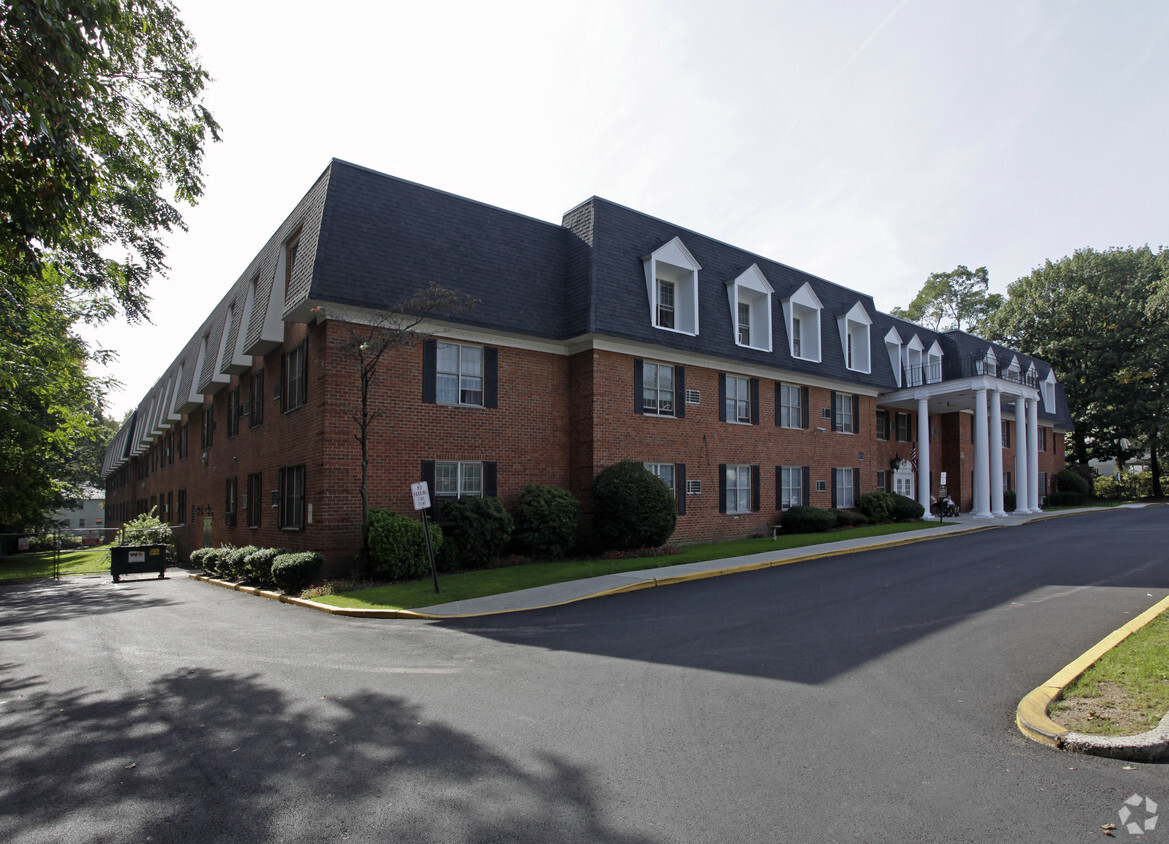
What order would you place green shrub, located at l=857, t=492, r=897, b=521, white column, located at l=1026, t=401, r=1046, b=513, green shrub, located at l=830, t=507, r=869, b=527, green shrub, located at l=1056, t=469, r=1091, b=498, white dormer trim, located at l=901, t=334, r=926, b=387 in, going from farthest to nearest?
green shrub, located at l=1056, t=469, r=1091, b=498
white column, located at l=1026, t=401, r=1046, b=513
white dormer trim, located at l=901, t=334, r=926, b=387
green shrub, located at l=857, t=492, r=897, b=521
green shrub, located at l=830, t=507, r=869, b=527

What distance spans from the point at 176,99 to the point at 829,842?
1487 cm

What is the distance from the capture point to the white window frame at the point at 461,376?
17.2 meters

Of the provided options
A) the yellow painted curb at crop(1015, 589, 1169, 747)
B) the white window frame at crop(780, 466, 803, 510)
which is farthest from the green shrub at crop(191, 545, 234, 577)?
the yellow painted curb at crop(1015, 589, 1169, 747)

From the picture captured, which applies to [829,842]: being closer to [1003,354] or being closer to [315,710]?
[315,710]

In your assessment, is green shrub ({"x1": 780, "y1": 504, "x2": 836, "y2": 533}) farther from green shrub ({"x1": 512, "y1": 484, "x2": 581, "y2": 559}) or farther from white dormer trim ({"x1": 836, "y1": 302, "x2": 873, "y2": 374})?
green shrub ({"x1": 512, "y1": 484, "x2": 581, "y2": 559})

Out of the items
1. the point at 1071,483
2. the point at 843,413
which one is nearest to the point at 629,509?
the point at 843,413

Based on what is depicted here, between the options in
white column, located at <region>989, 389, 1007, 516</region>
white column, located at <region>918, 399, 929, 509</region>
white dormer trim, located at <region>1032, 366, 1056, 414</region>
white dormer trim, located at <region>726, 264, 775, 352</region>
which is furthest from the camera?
white dormer trim, located at <region>1032, 366, 1056, 414</region>

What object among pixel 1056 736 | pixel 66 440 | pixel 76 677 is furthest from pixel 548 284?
pixel 66 440

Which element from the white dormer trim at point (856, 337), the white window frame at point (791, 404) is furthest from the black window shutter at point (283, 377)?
the white dormer trim at point (856, 337)

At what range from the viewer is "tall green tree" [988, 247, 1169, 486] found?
46406mm

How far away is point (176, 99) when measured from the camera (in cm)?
1234

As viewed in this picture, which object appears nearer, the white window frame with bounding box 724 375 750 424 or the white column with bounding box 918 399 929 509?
the white window frame with bounding box 724 375 750 424

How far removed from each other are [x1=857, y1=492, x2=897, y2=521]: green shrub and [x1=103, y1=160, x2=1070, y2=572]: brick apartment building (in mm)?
577

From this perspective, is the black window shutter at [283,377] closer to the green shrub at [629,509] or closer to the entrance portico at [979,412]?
the green shrub at [629,509]
